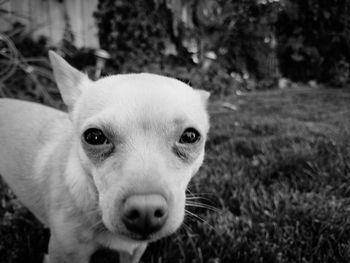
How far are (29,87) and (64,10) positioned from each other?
179cm

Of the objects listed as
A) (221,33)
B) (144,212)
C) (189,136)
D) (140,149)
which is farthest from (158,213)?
(221,33)

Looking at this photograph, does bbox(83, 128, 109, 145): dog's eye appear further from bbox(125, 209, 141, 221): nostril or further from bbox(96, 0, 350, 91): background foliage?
bbox(96, 0, 350, 91): background foliage

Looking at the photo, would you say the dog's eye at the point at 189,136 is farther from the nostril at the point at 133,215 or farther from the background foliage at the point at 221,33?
the background foliage at the point at 221,33

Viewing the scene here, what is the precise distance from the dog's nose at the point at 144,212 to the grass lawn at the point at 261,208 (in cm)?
68

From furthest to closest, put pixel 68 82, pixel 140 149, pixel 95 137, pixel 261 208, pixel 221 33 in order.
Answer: pixel 221 33, pixel 261 208, pixel 68 82, pixel 95 137, pixel 140 149

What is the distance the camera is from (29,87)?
4129mm

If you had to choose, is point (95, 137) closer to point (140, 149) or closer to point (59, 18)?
point (140, 149)

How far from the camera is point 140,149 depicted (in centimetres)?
124

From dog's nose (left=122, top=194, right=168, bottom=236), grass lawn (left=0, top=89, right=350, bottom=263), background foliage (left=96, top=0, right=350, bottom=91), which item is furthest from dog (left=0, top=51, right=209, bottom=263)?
background foliage (left=96, top=0, right=350, bottom=91)

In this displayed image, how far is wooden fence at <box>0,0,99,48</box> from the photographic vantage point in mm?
4902

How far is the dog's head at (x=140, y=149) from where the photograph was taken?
3.62 feet

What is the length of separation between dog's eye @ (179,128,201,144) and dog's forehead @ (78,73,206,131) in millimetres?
55

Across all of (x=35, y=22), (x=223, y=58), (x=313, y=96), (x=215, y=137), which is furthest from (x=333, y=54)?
(x=35, y=22)

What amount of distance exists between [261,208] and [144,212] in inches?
47.0
